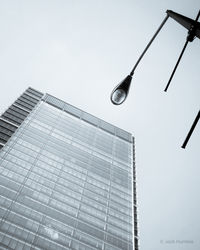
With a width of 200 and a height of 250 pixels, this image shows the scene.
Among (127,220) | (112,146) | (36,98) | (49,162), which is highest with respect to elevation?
(36,98)

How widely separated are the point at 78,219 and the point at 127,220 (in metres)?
13.9

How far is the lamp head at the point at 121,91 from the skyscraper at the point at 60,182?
1765 inches

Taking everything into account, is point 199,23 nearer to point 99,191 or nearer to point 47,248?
point 47,248

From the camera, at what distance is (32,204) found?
50062mm

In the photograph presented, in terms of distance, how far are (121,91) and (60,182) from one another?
5657 cm

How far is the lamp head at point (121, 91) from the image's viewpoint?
467 centimetres

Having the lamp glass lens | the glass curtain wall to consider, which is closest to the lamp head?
the lamp glass lens

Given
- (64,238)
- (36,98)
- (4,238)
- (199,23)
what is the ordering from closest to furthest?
(199,23) < (4,238) < (64,238) < (36,98)

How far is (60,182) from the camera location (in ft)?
192

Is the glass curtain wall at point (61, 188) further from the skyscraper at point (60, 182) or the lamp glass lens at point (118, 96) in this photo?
the lamp glass lens at point (118, 96)

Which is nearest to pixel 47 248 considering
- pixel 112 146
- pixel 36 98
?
pixel 112 146

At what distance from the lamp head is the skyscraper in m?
44.8

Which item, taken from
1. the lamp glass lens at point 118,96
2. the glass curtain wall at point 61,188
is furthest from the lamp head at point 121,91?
the glass curtain wall at point 61,188

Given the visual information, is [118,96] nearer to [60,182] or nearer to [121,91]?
[121,91]
